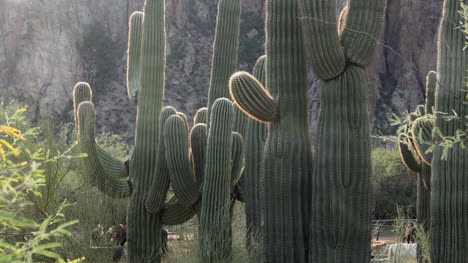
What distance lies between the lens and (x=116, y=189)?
946 centimetres

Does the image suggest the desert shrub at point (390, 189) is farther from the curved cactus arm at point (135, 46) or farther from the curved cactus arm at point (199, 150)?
the curved cactus arm at point (199, 150)

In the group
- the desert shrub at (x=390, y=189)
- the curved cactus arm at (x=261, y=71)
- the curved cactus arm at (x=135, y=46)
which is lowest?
the desert shrub at (x=390, y=189)

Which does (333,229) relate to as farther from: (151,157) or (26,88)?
(26,88)

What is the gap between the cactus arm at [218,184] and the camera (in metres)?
7.71

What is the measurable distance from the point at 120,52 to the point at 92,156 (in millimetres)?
40354

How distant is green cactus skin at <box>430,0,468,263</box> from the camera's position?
693 cm

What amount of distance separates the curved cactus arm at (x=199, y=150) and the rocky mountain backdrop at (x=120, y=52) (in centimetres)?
3126

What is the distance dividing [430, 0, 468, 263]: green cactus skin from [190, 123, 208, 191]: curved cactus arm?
2992 millimetres

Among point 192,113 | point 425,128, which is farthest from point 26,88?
point 425,128

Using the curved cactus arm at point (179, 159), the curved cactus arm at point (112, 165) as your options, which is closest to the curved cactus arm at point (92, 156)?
the curved cactus arm at point (112, 165)

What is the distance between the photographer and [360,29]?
710 cm

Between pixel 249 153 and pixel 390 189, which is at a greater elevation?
pixel 249 153

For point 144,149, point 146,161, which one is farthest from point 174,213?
point 144,149

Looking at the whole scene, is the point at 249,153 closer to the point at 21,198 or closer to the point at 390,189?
the point at 21,198
